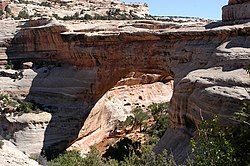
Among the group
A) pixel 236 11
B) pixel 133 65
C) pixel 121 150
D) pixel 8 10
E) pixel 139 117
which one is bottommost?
pixel 121 150

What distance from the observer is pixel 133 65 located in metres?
25.0

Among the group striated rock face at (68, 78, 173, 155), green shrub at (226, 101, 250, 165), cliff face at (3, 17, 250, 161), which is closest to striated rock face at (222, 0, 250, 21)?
cliff face at (3, 17, 250, 161)

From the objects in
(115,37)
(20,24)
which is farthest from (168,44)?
(20,24)

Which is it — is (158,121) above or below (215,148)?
below

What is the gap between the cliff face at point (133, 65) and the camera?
15.4m

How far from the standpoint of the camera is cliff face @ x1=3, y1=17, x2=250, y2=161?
15445 mm

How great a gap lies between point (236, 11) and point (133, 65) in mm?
→ 7047

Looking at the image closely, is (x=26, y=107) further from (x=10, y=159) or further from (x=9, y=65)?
(x=10, y=159)

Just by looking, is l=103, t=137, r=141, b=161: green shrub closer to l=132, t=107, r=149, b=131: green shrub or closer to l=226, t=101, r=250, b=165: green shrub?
l=132, t=107, r=149, b=131: green shrub

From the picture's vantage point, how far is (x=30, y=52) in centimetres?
3066

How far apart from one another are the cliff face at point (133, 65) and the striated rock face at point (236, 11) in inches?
56.7

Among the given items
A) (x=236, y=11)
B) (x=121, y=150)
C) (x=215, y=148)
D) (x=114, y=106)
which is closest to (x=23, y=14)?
(x=114, y=106)

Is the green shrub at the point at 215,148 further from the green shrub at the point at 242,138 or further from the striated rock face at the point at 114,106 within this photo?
the striated rock face at the point at 114,106

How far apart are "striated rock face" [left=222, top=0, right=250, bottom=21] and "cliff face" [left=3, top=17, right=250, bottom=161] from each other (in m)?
1.44
